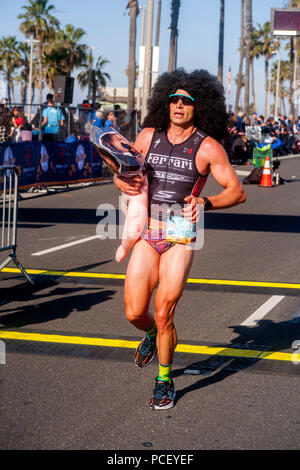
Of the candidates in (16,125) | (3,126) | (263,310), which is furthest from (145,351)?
(16,125)

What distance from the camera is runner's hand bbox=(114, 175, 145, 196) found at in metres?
4.71

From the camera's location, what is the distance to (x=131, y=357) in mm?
5680

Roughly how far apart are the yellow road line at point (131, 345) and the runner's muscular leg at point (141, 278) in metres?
1.18

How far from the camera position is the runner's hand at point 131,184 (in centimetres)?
471

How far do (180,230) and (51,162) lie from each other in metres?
14.1

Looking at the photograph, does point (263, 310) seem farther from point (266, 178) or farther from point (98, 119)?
point (266, 178)

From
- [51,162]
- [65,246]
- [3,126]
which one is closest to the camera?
[65,246]

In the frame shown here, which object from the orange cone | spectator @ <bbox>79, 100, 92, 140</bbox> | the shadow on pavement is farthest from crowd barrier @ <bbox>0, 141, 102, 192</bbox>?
the shadow on pavement

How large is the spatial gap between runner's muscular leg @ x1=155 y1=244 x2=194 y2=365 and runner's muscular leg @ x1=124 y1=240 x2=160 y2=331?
6 cm

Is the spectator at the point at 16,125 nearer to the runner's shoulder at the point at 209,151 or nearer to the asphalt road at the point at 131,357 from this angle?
the asphalt road at the point at 131,357

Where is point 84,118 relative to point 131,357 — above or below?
above

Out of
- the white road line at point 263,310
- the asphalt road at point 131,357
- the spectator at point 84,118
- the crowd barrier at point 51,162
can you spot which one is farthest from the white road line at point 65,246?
the spectator at point 84,118

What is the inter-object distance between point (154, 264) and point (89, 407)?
0.98m

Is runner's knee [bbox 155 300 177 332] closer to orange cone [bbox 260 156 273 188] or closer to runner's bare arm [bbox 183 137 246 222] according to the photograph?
runner's bare arm [bbox 183 137 246 222]
